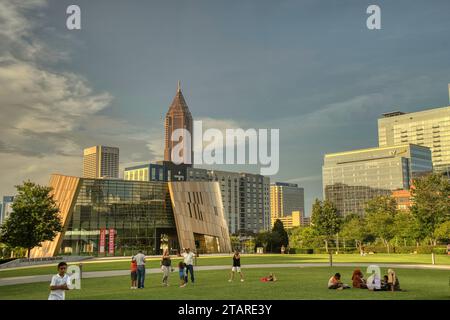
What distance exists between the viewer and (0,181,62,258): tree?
2303 inches

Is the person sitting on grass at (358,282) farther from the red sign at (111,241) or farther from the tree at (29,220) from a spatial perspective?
the red sign at (111,241)

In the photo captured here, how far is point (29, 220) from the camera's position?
194 ft

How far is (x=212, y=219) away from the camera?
97.1 meters

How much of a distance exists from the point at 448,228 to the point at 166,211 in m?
51.3

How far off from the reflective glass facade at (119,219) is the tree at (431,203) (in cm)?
4574

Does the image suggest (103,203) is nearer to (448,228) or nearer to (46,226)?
(46,226)

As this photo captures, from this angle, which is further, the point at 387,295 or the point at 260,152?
the point at 260,152

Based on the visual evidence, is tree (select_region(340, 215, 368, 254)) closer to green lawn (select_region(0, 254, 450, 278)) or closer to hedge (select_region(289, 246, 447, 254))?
hedge (select_region(289, 246, 447, 254))

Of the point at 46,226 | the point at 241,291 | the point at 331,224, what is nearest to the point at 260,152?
the point at 241,291

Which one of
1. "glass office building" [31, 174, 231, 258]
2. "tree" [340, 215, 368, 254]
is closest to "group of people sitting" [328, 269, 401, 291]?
"glass office building" [31, 174, 231, 258]

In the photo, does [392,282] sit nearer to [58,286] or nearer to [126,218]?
[58,286]

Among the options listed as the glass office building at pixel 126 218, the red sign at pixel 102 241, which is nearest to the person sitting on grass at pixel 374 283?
the glass office building at pixel 126 218

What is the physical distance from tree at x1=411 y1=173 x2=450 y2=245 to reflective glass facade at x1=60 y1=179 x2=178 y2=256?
4574 centimetres

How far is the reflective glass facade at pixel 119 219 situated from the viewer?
8356cm
